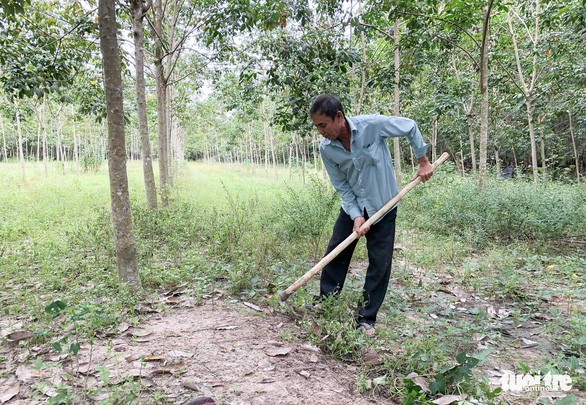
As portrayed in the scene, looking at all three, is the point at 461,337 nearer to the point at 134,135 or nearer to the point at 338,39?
the point at 338,39

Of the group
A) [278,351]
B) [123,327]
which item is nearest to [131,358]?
[123,327]

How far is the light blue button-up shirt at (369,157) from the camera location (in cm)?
258

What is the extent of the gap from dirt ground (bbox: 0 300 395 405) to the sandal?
297mm

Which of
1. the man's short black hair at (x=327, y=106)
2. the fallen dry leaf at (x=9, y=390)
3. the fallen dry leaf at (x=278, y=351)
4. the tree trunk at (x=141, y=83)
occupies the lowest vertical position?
the fallen dry leaf at (x=278, y=351)

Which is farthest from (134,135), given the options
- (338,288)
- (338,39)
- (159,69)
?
(338,288)

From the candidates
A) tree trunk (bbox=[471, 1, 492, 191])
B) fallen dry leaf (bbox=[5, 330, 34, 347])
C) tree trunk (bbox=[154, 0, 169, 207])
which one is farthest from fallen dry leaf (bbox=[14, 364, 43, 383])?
tree trunk (bbox=[471, 1, 492, 191])

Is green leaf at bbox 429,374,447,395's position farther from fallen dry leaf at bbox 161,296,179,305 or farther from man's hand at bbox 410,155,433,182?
fallen dry leaf at bbox 161,296,179,305

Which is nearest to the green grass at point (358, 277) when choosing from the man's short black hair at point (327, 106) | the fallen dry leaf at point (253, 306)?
the fallen dry leaf at point (253, 306)

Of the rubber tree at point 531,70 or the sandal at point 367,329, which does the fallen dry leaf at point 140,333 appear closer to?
the sandal at point 367,329

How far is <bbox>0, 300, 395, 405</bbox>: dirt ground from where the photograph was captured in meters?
1.67

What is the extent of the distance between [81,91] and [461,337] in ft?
23.2

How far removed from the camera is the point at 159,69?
680cm

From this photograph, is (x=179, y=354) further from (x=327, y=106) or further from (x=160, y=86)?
(x=160, y=86)

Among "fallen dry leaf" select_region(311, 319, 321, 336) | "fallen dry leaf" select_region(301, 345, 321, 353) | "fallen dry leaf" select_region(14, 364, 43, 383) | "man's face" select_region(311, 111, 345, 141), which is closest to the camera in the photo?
"fallen dry leaf" select_region(14, 364, 43, 383)
